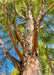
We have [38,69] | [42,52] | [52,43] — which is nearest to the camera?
[38,69]

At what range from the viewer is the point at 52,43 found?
2100 millimetres

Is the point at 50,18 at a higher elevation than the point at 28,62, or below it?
higher

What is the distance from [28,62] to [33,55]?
0.10 metres

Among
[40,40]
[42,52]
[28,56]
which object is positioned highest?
[28,56]

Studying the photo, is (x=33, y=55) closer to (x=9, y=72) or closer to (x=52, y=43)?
(x=9, y=72)

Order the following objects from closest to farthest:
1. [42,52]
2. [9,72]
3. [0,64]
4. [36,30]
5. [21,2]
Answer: [36,30] → [9,72] → [0,64] → [21,2] → [42,52]

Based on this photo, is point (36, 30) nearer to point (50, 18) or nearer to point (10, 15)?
point (10, 15)

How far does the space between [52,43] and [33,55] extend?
959 mm

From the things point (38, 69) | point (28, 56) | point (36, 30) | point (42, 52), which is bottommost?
point (42, 52)

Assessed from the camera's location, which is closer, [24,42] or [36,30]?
[36,30]

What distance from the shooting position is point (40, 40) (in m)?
2.36

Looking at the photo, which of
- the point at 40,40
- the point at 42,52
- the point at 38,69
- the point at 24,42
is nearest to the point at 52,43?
the point at 40,40

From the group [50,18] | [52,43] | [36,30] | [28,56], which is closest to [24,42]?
[28,56]

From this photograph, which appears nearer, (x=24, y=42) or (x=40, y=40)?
(x=24, y=42)
